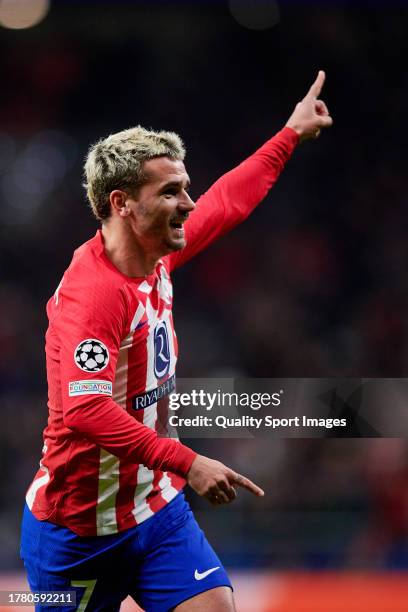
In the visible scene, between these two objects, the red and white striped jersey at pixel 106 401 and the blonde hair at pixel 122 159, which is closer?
the red and white striped jersey at pixel 106 401

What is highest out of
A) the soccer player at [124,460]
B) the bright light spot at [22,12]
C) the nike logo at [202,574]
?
the bright light spot at [22,12]

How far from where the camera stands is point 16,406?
21.7 feet

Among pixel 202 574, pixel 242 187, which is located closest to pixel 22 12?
pixel 242 187

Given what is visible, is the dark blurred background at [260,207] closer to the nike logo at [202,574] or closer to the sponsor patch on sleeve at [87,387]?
the nike logo at [202,574]

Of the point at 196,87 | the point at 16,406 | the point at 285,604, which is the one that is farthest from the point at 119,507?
the point at 196,87

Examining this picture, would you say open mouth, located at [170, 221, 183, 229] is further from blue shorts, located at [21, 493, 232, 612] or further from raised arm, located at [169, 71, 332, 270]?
blue shorts, located at [21, 493, 232, 612]

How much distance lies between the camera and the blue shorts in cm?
247

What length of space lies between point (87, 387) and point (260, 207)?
18.3 ft

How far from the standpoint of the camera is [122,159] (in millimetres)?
2520

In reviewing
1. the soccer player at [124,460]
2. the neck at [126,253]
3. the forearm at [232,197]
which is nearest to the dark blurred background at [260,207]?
the forearm at [232,197]

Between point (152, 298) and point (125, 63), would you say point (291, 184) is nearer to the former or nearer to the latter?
point (125, 63)

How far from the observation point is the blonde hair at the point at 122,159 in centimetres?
251

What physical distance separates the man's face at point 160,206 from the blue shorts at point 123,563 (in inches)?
31.5

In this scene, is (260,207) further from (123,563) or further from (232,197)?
(123,563)
